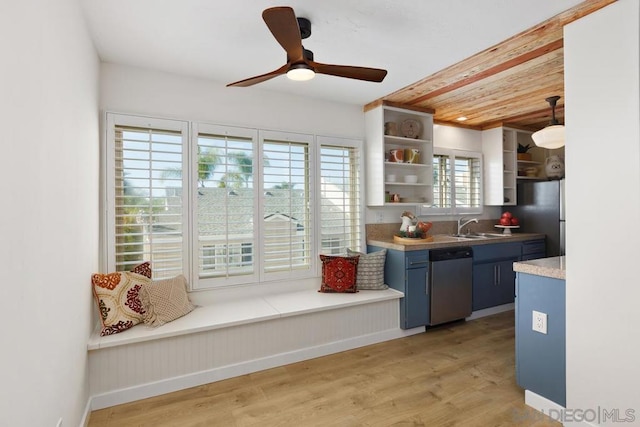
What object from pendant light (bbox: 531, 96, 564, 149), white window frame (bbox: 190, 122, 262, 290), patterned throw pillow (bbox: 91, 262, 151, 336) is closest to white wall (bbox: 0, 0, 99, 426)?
patterned throw pillow (bbox: 91, 262, 151, 336)

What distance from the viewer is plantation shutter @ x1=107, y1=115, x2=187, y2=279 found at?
2.71 meters

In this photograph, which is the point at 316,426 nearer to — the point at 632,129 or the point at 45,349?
the point at 45,349

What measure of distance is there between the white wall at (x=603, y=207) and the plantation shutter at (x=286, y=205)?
7.41 feet

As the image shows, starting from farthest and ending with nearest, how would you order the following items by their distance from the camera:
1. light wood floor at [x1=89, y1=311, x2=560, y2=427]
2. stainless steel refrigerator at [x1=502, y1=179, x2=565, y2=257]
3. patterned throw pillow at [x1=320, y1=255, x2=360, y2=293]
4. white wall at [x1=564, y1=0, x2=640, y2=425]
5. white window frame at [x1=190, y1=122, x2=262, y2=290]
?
stainless steel refrigerator at [x1=502, y1=179, x2=565, y2=257] → patterned throw pillow at [x1=320, y1=255, x2=360, y2=293] → white window frame at [x1=190, y1=122, x2=262, y2=290] → light wood floor at [x1=89, y1=311, x2=560, y2=427] → white wall at [x1=564, y1=0, x2=640, y2=425]

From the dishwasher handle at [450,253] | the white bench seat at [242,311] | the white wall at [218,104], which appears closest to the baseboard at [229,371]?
the white bench seat at [242,311]

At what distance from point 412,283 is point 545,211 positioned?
2.53 m

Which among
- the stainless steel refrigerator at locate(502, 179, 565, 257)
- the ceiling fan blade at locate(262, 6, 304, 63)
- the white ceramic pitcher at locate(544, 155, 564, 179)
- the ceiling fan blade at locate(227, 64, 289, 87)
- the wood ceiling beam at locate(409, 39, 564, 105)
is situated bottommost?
the stainless steel refrigerator at locate(502, 179, 565, 257)

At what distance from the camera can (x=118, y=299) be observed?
247 centimetres

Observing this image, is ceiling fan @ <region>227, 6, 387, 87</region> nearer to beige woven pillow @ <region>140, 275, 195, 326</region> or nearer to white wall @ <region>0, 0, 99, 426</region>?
white wall @ <region>0, 0, 99, 426</region>

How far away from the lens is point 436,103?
382 centimetres

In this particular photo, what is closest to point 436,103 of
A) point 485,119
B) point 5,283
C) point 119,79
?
point 485,119

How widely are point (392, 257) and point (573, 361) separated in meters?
1.84

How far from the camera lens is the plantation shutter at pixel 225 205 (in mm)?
3029

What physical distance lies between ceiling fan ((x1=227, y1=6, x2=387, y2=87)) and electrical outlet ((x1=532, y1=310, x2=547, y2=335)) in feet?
6.18
